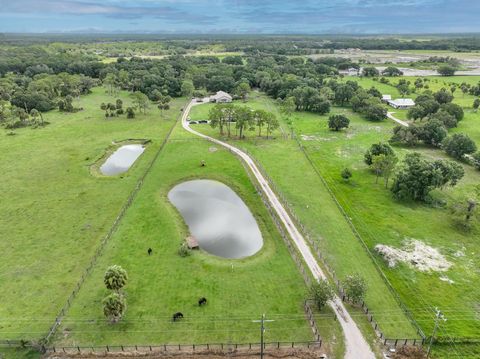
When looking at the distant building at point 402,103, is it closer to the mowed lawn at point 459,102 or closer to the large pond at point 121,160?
the mowed lawn at point 459,102

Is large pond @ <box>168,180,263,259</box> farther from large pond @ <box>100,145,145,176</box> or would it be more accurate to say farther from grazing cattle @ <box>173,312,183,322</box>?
large pond @ <box>100,145,145,176</box>

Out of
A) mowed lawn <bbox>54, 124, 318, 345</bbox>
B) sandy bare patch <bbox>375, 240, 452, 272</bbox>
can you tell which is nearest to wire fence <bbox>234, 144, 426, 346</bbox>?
mowed lawn <bbox>54, 124, 318, 345</bbox>

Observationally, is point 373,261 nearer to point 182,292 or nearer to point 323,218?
point 323,218

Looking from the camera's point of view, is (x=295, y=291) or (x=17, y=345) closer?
(x=17, y=345)

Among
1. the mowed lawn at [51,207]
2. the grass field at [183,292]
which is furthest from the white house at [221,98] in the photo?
the grass field at [183,292]

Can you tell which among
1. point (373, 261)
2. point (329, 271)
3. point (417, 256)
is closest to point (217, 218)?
point (329, 271)

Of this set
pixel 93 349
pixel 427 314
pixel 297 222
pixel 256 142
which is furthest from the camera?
pixel 256 142

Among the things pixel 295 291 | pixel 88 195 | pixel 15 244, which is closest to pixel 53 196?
pixel 88 195

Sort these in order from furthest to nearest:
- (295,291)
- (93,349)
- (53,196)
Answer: (53,196) < (295,291) < (93,349)

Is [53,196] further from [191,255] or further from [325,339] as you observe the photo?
[325,339]
